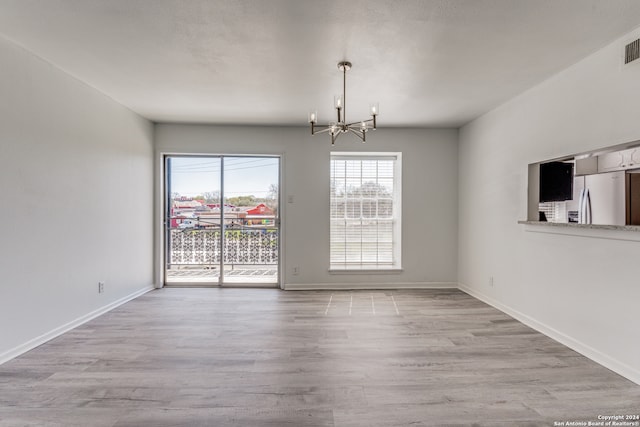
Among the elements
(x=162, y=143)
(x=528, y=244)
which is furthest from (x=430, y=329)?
(x=162, y=143)

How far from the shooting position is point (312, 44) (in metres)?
2.54

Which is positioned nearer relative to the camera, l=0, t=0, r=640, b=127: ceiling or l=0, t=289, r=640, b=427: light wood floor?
l=0, t=289, r=640, b=427: light wood floor

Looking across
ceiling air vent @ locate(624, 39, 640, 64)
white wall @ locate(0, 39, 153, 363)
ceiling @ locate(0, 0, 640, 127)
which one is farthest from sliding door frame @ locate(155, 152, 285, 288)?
ceiling air vent @ locate(624, 39, 640, 64)

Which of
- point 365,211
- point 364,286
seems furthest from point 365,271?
point 365,211

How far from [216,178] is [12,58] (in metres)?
2.82

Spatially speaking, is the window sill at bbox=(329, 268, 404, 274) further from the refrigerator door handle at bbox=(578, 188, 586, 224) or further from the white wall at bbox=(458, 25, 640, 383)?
the refrigerator door handle at bbox=(578, 188, 586, 224)

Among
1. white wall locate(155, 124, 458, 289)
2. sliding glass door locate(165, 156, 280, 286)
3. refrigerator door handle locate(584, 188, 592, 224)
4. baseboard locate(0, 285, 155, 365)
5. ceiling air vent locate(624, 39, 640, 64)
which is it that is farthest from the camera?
sliding glass door locate(165, 156, 280, 286)

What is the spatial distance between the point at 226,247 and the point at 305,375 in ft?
10.7

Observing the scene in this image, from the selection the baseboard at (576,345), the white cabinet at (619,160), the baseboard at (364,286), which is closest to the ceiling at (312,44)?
the white cabinet at (619,160)

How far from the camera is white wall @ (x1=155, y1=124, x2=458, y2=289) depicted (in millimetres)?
5004

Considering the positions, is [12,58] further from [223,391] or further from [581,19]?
[581,19]

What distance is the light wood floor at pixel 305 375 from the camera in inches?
75.7

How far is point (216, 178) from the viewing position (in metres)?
5.19

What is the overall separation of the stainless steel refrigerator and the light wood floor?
1.18 m
